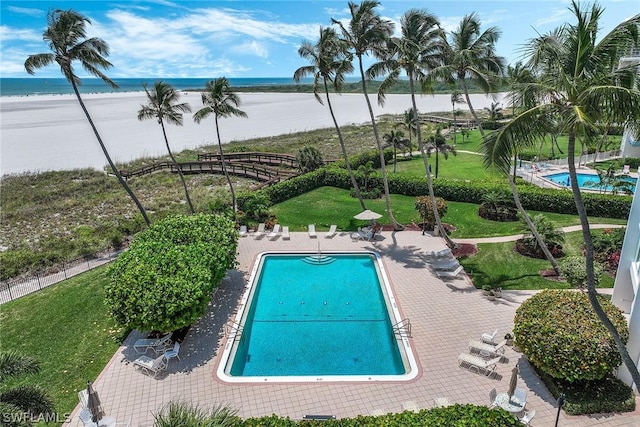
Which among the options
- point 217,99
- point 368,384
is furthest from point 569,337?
point 217,99

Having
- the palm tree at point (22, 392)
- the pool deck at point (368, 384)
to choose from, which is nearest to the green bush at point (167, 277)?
the pool deck at point (368, 384)

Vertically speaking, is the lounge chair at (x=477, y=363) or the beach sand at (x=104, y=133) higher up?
the beach sand at (x=104, y=133)

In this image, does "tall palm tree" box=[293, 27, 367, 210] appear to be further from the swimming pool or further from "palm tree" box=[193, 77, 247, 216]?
the swimming pool

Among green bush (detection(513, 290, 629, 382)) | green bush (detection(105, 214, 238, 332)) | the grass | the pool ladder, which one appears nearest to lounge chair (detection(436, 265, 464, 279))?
the pool ladder

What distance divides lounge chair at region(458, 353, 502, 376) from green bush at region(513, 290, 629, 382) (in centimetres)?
112

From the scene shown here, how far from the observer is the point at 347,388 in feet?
40.1

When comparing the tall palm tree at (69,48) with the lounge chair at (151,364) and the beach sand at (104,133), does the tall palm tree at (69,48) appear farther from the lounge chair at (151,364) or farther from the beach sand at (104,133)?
the beach sand at (104,133)

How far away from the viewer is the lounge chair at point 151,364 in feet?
42.2

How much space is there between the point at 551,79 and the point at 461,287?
11275 mm

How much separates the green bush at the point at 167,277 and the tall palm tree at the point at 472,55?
43.8 ft

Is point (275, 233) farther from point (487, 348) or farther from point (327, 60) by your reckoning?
point (487, 348)

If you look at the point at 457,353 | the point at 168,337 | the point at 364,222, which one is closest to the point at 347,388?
the point at 457,353

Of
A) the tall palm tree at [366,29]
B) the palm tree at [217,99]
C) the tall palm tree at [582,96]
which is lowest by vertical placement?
the tall palm tree at [582,96]

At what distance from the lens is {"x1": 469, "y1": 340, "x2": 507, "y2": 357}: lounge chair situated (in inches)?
519
